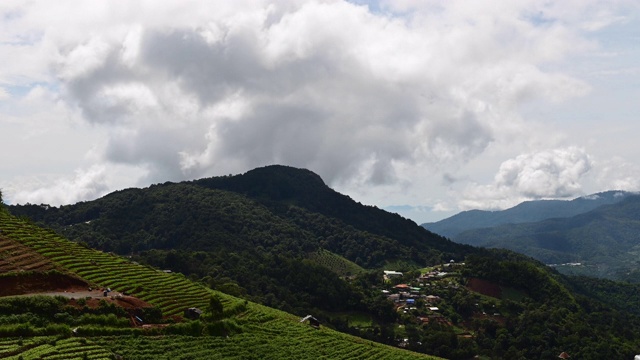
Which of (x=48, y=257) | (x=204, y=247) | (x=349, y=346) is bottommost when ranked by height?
(x=349, y=346)

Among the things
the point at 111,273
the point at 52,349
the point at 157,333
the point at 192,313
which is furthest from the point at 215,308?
the point at 52,349

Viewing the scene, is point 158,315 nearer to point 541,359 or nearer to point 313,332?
point 313,332

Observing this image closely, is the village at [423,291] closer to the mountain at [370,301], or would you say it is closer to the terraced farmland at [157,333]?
the mountain at [370,301]

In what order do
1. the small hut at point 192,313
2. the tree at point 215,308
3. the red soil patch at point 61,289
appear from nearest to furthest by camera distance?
the red soil patch at point 61,289 < the small hut at point 192,313 < the tree at point 215,308

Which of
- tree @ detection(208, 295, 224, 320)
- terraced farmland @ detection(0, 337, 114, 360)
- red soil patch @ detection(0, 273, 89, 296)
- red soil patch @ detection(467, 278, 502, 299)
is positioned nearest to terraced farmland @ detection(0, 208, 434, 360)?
terraced farmland @ detection(0, 337, 114, 360)

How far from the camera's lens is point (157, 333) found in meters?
51.2

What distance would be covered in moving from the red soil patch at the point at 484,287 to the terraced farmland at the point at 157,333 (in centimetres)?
9971

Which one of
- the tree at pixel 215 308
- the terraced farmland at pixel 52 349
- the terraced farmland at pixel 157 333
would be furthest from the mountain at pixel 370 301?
the terraced farmland at pixel 52 349

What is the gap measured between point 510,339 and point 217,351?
323ft

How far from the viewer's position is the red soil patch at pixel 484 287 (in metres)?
161

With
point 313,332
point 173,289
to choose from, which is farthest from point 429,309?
point 173,289

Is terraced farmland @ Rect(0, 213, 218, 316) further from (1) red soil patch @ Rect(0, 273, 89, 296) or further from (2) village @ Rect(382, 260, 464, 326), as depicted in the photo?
(2) village @ Rect(382, 260, 464, 326)

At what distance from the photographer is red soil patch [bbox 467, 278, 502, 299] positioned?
527 ft

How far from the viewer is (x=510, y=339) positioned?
12825 cm
